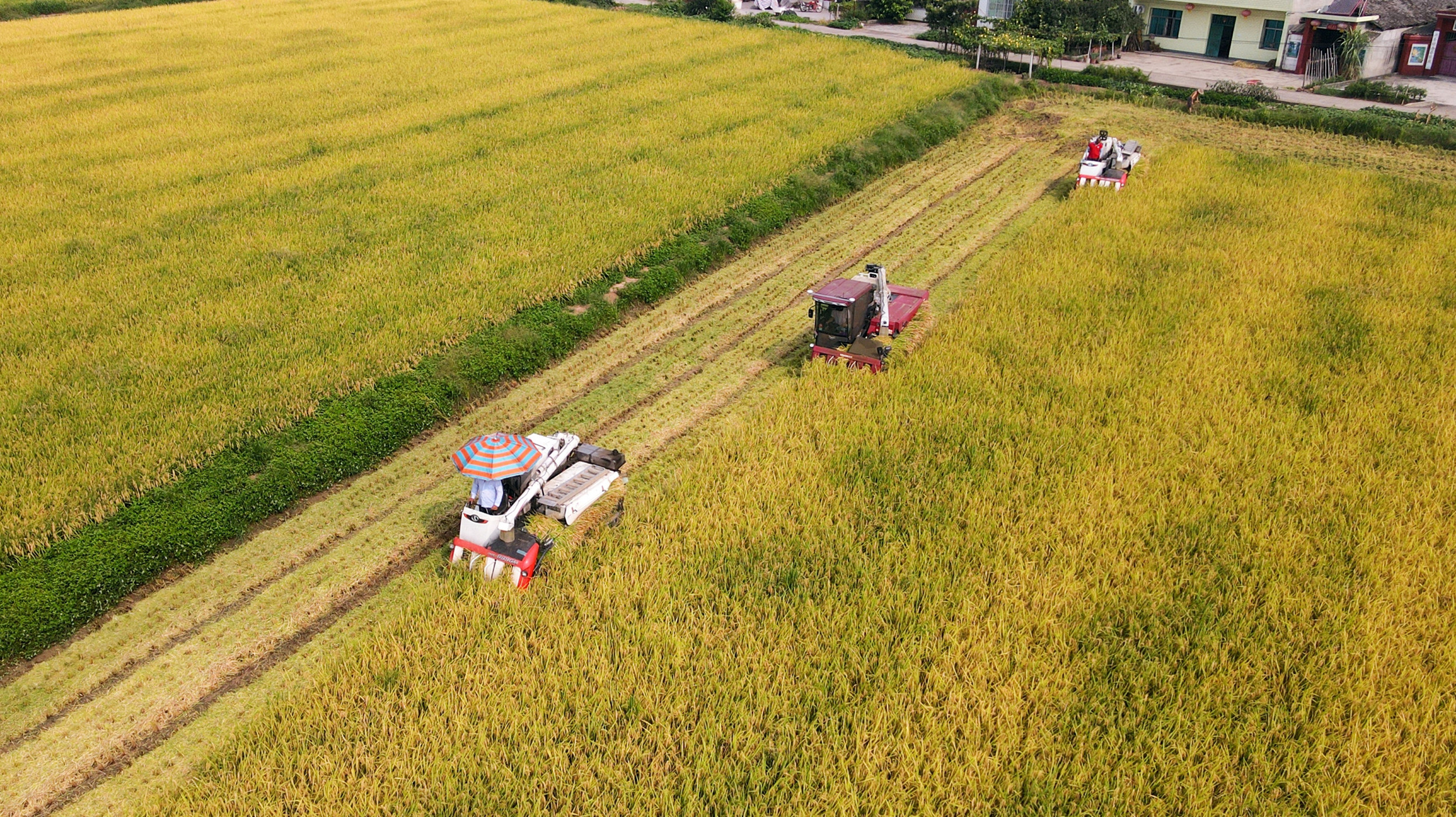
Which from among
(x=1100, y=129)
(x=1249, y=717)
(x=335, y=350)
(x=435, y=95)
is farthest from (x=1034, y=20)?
(x=1249, y=717)

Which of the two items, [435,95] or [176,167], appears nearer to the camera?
[176,167]

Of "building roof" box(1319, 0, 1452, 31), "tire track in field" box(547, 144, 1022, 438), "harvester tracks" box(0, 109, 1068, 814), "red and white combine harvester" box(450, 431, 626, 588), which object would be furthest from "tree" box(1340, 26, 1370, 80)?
"red and white combine harvester" box(450, 431, 626, 588)

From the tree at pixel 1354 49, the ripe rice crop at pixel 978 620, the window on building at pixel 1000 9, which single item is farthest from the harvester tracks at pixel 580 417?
the window on building at pixel 1000 9

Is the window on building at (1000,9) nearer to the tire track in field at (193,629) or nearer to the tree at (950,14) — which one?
the tree at (950,14)

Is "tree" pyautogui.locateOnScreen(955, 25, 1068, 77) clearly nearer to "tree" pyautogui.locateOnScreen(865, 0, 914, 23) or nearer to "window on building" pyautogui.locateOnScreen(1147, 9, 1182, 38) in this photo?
"window on building" pyautogui.locateOnScreen(1147, 9, 1182, 38)

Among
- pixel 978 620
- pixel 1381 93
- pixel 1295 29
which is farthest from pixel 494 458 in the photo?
pixel 1295 29

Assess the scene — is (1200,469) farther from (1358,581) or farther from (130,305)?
(130,305)
